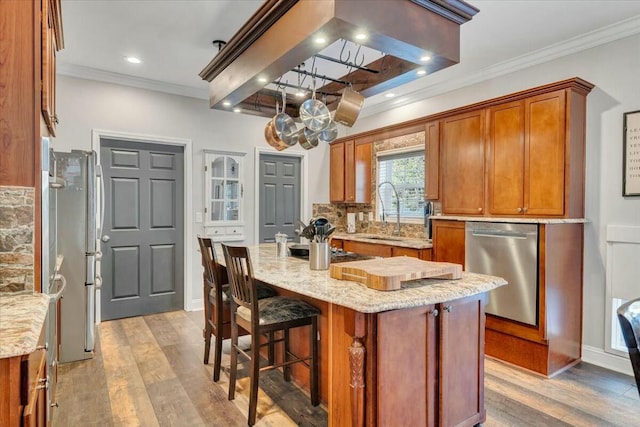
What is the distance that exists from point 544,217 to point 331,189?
310 cm

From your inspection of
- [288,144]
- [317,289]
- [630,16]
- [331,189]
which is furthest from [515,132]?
[331,189]

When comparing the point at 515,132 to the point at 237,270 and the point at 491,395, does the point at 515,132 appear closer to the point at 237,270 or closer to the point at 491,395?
the point at 491,395

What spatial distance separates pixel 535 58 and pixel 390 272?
290 centimetres

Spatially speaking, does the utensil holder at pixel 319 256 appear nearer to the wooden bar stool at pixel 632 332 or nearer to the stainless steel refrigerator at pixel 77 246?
the wooden bar stool at pixel 632 332

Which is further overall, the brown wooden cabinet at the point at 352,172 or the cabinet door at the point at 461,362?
the brown wooden cabinet at the point at 352,172

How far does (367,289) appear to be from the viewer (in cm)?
179

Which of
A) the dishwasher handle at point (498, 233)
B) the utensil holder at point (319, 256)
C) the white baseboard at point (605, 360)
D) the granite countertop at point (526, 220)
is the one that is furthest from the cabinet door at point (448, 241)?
the utensil holder at point (319, 256)

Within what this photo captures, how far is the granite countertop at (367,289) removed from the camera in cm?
160

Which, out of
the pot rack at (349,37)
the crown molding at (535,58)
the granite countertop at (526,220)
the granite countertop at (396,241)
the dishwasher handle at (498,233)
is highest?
the crown molding at (535,58)

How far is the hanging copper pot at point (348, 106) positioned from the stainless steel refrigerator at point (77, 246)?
209 centimetres

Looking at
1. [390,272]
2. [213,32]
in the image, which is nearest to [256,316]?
[390,272]

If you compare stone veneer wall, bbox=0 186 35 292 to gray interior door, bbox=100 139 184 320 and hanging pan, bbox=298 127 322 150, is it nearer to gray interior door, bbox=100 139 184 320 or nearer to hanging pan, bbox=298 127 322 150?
hanging pan, bbox=298 127 322 150

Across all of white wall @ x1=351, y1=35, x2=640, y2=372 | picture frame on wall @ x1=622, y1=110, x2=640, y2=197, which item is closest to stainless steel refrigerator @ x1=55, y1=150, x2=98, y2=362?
white wall @ x1=351, y1=35, x2=640, y2=372

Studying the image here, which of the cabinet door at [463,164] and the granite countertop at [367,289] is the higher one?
the cabinet door at [463,164]
